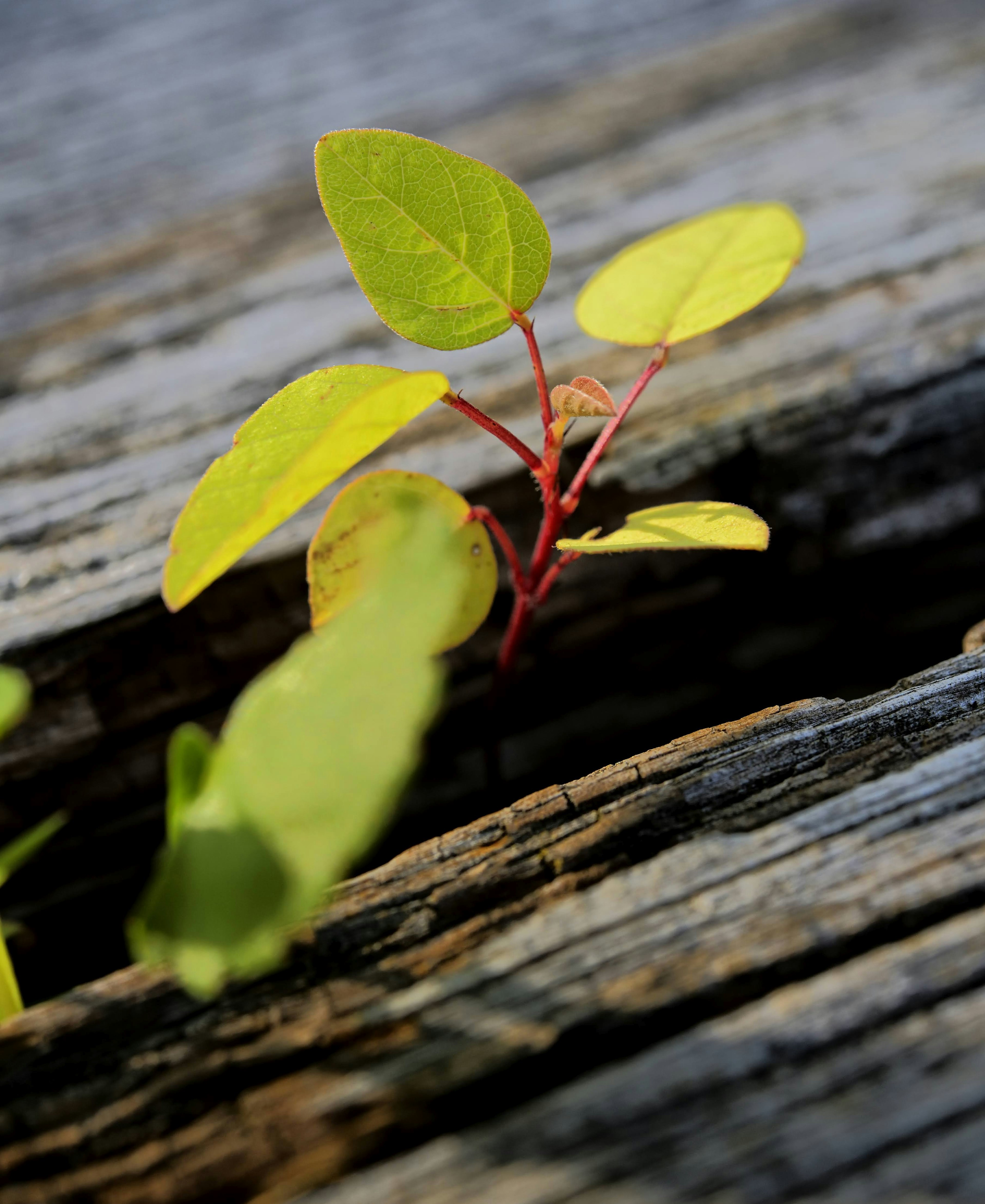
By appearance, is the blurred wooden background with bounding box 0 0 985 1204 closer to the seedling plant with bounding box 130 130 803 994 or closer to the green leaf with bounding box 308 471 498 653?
the seedling plant with bounding box 130 130 803 994

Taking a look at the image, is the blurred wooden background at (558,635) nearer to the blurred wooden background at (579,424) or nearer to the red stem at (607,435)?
the blurred wooden background at (579,424)

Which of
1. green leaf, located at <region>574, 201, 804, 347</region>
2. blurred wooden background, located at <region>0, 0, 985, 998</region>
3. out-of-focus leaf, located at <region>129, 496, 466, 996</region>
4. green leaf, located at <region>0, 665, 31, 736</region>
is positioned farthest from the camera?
blurred wooden background, located at <region>0, 0, 985, 998</region>

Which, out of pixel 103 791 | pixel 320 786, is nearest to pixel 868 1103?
pixel 320 786

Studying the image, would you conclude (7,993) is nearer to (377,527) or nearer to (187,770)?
(187,770)

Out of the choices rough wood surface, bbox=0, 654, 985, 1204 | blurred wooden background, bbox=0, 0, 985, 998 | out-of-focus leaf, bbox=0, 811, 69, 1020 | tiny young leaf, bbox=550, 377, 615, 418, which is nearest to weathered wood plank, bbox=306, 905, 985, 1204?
rough wood surface, bbox=0, 654, 985, 1204

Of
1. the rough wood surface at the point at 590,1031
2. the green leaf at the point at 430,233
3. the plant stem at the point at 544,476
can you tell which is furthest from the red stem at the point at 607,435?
the rough wood surface at the point at 590,1031

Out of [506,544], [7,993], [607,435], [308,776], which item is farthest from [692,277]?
[7,993]

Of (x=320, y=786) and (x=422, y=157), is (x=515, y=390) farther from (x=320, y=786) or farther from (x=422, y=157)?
(x=320, y=786)
